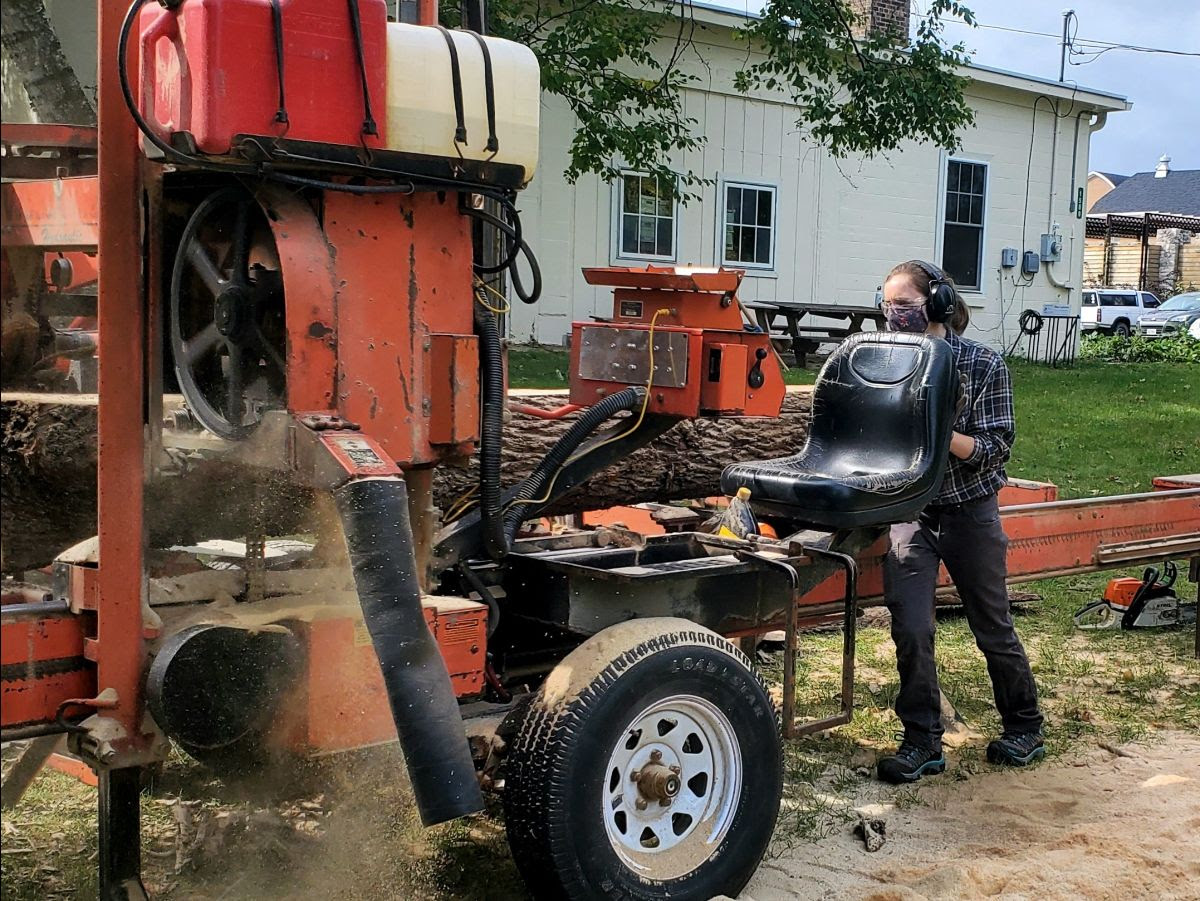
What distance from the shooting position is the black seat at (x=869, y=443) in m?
4.55

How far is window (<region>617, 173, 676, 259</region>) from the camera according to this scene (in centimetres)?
1528

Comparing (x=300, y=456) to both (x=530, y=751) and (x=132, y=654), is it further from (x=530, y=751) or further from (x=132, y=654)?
(x=530, y=751)

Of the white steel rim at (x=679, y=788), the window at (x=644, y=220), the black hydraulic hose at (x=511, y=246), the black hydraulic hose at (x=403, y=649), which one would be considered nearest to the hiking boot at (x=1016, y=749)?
the white steel rim at (x=679, y=788)

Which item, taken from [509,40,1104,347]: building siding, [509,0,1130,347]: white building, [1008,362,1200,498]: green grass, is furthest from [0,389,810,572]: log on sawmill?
[509,0,1130,347]: white building

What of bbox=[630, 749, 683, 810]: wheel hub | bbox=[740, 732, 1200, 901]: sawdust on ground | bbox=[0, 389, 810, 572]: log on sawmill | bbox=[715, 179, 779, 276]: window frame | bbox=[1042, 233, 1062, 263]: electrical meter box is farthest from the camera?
bbox=[1042, 233, 1062, 263]: electrical meter box

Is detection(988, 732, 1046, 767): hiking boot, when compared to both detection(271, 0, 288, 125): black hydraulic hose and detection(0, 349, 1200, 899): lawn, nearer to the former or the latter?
detection(0, 349, 1200, 899): lawn

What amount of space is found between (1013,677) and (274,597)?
9.79 feet

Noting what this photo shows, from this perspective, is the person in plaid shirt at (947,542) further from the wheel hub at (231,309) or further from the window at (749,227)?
the window at (749,227)

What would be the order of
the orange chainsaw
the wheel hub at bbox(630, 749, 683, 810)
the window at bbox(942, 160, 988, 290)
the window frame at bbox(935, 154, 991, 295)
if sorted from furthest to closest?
the window at bbox(942, 160, 988, 290)
the window frame at bbox(935, 154, 991, 295)
the orange chainsaw
the wheel hub at bbox(630, 749, 683, 810)

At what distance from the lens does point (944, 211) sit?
19047 millimetres

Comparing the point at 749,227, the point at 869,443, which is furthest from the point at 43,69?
the point at 749,227

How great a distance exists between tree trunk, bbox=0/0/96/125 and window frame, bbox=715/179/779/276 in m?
12.9

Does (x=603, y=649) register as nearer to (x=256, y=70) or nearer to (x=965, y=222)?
(x=256, y=70)

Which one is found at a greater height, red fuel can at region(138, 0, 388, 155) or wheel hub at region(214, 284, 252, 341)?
red fuel can at region(138, 0, 388, 155)
